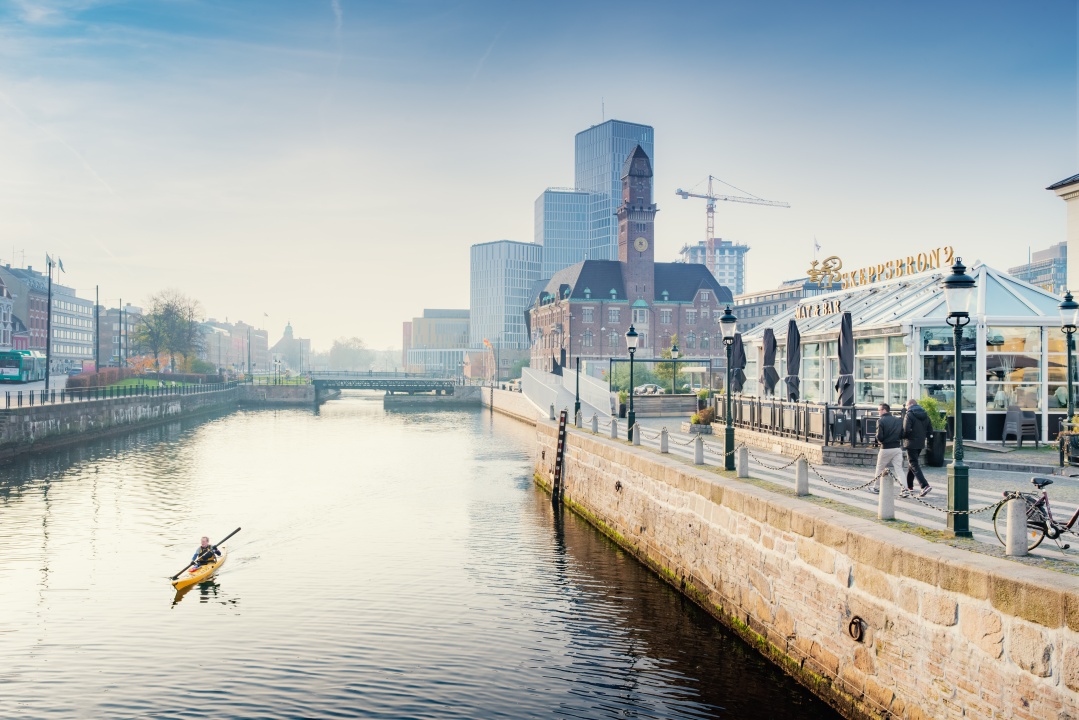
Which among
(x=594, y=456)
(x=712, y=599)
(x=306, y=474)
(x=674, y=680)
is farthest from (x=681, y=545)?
(x=306, y=474)

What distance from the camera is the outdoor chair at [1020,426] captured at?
22.3 metres

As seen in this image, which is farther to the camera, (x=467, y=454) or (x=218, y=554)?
(x=467, y=454)

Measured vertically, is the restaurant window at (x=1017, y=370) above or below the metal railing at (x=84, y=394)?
above

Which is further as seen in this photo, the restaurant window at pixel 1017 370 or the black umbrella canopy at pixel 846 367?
the restaurant window at pixel 1017 370

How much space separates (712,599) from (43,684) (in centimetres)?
1146

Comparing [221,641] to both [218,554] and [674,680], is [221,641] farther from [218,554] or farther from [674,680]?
[674,680]

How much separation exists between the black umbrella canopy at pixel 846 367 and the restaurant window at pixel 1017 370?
4321mm

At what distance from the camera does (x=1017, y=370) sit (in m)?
23.3

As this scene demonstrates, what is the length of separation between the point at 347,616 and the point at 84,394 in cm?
4392

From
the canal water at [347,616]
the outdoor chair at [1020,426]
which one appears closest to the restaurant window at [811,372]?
the outdoor chair at [1020,426]

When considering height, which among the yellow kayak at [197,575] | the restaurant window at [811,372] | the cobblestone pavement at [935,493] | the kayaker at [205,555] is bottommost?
the yellow kayak at [197,575]

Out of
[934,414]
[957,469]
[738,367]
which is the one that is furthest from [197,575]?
[738,367]

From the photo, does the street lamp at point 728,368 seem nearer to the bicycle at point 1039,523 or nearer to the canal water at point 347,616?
the canal water at point 347,616

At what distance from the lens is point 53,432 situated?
42281 millimetres
